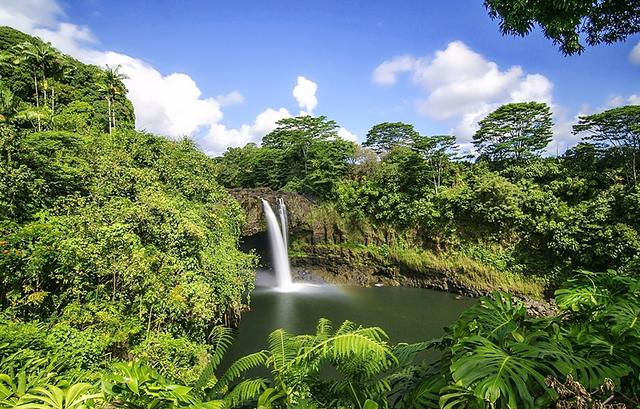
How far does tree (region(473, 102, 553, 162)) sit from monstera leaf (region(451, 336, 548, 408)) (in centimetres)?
1897

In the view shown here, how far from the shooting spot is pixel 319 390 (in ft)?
6.68

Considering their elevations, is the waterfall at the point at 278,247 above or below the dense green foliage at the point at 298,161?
below

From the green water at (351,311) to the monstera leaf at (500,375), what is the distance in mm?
9063

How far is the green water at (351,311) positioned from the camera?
11227 millimetres

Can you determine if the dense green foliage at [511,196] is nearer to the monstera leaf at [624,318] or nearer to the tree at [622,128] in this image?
the tree at [622,128]

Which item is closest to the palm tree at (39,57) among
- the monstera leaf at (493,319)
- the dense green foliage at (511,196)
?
the dense green foliage at (511,196)

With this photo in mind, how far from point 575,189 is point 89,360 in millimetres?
18104

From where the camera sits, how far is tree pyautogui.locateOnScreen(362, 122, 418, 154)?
23.5 meters

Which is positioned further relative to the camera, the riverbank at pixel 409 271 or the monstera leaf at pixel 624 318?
the riverbank at pixel 409 271

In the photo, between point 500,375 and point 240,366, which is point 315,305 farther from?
point 500,375

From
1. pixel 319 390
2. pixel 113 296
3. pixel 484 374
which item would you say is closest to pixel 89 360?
pixel 113 296

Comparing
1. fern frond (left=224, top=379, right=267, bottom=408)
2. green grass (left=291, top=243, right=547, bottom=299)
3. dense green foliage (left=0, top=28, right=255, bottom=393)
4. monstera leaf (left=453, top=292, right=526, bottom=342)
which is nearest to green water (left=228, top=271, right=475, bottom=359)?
green grass (left=291, top=243, right=547, bottom=299)

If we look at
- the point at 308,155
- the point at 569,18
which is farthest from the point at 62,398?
the point at 308,155

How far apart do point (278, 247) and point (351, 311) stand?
664cm
